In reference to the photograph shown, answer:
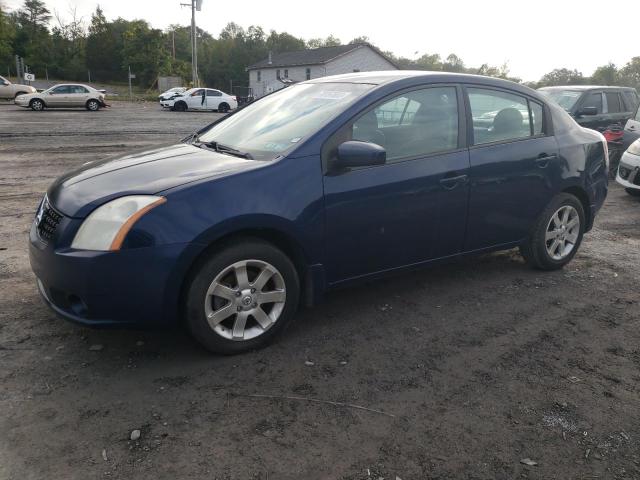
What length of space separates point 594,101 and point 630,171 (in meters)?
3.26

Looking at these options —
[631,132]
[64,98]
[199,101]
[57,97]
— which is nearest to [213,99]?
[199,101]

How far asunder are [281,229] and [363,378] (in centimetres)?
102

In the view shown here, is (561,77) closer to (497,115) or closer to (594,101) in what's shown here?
(594,101)

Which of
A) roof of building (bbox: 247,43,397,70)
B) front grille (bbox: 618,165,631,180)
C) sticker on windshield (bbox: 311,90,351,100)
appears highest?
roof of building (bbox: 247,43,397,70)

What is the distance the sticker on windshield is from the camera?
158 inches

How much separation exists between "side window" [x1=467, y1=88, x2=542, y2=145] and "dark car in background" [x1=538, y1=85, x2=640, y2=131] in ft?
22.1

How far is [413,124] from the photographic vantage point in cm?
409

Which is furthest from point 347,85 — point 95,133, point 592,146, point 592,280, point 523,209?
point 95,133

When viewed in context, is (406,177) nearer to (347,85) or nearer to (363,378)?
(347,85)

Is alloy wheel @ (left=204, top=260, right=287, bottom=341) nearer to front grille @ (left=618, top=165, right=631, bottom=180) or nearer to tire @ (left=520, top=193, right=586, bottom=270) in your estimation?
tire @ (left=520, top=193, right=586, bottom=270)

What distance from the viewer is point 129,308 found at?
10.2 ft

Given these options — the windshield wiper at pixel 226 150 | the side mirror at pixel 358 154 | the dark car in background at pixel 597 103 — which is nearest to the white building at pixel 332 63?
the dark car in background at pixel 597 103

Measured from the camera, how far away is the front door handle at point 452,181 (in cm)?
410

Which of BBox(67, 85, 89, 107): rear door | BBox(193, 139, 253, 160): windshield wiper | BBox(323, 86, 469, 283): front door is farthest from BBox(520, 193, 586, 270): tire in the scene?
BBox(67, 85, 89, 107): rear door
